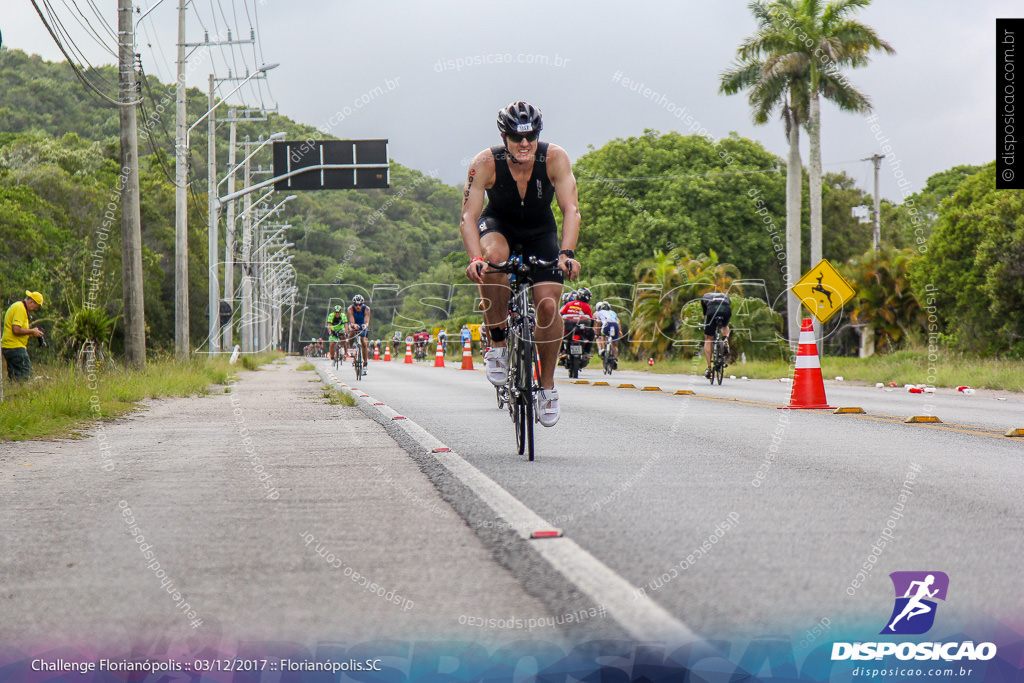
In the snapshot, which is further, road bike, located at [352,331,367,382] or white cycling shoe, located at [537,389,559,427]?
road bike, located at [352,331,367,382]

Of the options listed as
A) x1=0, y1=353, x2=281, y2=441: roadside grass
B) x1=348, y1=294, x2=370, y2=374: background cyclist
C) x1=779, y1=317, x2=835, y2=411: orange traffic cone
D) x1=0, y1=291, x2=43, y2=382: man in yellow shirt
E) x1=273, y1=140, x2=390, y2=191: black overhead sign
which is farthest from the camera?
x1=273, y1=140, x2=390, y2=191: black overhead sign

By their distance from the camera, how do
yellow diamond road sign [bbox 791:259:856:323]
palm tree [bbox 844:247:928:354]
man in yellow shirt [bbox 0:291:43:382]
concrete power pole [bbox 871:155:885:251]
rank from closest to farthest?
man in yellow shirt [bbox 0:291:43:382] < yellow diamond road sign [bbox 791:259:856:323] < palm tree [bbox 844:247:928:354] < concrete power pole [bbox 871:155:885:251]

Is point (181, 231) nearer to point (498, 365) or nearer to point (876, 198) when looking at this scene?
point (498, 365)

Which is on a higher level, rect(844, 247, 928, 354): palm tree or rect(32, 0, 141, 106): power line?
rect(32, 0, 141, 106): power line

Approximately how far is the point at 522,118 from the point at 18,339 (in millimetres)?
11843

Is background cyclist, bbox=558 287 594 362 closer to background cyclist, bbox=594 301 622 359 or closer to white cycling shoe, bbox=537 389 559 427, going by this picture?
background cyclist, bbox=594 301 622 359

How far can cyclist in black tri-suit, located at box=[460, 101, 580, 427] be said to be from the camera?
713 centimetres

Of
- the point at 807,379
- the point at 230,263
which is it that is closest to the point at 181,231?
the point at 230,263

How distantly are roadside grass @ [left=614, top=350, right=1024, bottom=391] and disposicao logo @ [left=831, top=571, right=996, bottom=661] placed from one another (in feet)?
53.0

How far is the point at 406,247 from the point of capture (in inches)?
2714

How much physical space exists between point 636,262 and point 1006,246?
25.8 m

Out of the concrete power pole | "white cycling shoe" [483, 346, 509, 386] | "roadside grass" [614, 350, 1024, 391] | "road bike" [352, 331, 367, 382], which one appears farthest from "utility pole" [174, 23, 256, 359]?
the concrete power pole

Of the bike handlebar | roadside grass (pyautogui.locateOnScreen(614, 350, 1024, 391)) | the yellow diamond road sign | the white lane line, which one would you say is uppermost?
the yellow diamond road sign

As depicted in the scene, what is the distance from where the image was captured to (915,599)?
130 inches
